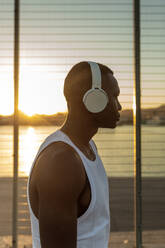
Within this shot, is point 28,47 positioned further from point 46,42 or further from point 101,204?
point 101,204

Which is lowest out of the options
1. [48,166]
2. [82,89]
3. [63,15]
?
[48,166]

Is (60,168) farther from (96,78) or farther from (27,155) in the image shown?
(27,155)

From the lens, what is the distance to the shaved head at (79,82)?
92 centimetres

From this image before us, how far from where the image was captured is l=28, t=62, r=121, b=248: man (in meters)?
0.74

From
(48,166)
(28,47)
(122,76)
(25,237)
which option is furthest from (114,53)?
(48,166)

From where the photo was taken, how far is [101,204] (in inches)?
33.1

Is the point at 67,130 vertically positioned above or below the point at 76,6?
below

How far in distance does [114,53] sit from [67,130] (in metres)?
2.39

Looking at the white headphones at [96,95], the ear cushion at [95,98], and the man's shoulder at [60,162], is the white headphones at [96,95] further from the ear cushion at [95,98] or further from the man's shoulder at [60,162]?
the man's shoulder at [60,162]

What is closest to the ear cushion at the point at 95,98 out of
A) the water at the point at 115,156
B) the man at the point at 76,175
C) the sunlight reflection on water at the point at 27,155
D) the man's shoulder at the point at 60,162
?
the man at the point at 76,175

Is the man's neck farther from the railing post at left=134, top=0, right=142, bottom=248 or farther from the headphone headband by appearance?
the railing post at left=134, top=0, right=142, bottom=248

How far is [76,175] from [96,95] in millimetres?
228

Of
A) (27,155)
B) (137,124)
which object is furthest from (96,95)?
(27,155)

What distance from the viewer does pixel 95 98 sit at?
0.86 meters
